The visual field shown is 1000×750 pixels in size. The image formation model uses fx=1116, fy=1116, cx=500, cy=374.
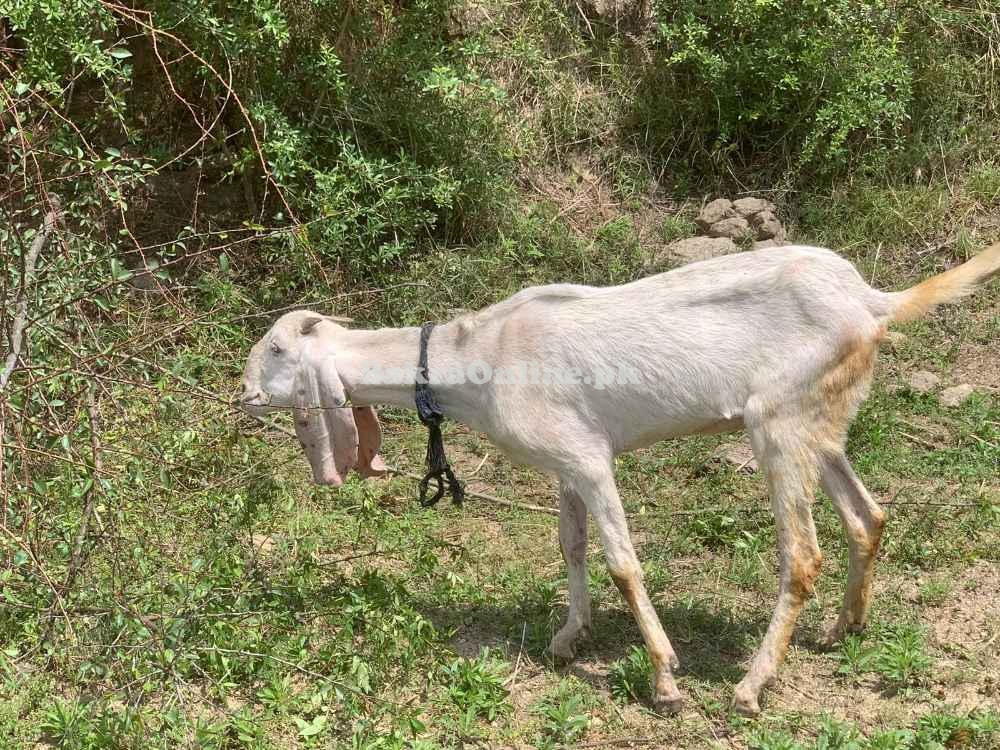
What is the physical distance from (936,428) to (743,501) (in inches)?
52.7

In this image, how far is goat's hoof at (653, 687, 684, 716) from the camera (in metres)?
4.20

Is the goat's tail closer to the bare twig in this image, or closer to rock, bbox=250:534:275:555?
rock, bbox=250:534:275:555

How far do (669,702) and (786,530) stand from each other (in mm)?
791

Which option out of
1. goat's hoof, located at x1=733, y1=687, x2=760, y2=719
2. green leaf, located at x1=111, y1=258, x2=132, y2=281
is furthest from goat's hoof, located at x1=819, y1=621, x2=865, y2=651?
green leaf, located at x1=111, y1=258, x2=132, y2=281

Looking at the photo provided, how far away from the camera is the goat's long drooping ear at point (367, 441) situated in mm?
4805

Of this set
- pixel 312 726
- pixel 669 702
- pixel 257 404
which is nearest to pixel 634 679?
pixel 669 702

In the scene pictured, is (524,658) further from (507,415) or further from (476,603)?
(507,415)

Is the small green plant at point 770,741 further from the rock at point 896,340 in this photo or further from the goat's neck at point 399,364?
the rock at point 896,340

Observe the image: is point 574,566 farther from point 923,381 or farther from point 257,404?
point 923,381

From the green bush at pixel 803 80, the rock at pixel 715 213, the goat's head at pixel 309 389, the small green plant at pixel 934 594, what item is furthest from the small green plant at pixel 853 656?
the green bush at pixel 803 80

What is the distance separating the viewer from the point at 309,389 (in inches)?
181

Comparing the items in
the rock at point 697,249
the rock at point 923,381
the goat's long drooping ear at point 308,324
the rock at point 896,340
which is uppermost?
the goat's long drooping ear at point 308,324

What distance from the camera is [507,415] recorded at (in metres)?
4.39

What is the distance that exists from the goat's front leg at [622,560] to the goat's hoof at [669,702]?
1cm
